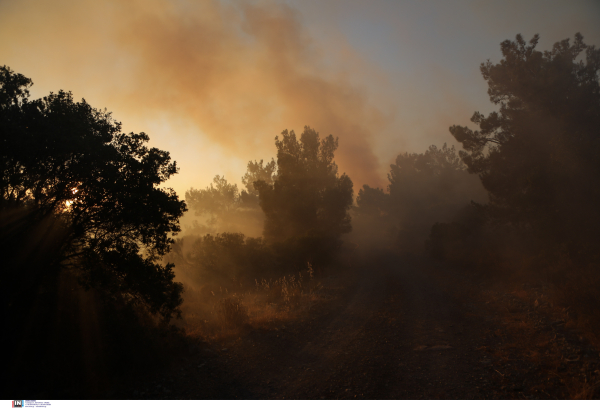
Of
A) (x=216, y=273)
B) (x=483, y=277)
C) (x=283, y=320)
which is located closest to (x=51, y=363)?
(x=283, y=320)

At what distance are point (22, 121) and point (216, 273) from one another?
1659 cm

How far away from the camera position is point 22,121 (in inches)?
267

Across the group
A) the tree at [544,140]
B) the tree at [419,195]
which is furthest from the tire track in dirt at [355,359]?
the tree at [419,195]

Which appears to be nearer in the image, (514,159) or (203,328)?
(203,328)

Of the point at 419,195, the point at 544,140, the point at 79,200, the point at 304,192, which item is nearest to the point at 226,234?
the point at 304,192

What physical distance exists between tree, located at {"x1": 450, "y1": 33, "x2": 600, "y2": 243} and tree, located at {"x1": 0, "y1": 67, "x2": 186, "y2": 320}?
18644 millimetres

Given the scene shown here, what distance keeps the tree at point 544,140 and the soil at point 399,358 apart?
5953 millimetres

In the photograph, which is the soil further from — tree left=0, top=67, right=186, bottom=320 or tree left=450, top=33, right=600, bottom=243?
tree left=450, top=33, right=600, bottom=243

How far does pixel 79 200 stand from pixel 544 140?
2371 cm

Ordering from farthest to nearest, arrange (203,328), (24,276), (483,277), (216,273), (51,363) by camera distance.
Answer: (216,273), (483,277), (203,328), (24,276), (51,363)

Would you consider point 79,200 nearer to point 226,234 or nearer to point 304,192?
point 226,234

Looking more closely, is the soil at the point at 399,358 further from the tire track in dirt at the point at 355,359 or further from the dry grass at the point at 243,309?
the dry grass at the point at 243,309

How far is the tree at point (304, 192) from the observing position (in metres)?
29.1

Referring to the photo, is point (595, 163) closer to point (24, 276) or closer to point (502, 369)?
point (502, 369)
